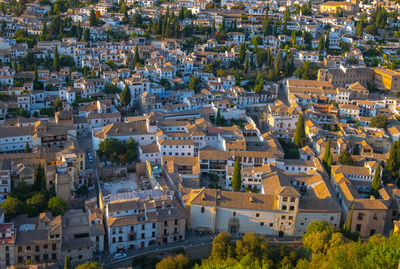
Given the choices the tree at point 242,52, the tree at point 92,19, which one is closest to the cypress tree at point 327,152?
the tree at point 242,52

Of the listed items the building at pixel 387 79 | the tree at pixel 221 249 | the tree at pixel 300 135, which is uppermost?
the building at pixel 387 79

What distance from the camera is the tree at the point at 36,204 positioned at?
23203mm

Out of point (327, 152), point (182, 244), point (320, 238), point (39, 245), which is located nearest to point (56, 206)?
point (39, 245)

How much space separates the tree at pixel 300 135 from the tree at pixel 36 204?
15.9 m

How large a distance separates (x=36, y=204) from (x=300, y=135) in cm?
1652

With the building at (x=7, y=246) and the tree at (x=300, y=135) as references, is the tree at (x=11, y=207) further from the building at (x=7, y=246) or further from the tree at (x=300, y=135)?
the tree at (x=300, y=135)

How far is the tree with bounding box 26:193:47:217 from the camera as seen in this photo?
23203mm

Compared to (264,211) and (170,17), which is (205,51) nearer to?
(170,17)

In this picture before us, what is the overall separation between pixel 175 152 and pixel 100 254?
907 centimetres

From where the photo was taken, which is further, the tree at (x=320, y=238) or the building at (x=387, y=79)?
the building at (x=387, y=79)

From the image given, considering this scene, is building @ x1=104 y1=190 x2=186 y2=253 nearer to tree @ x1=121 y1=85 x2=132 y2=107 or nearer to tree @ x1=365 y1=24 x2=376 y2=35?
tree @ x1=121 y1=85 x2=132 y2=107

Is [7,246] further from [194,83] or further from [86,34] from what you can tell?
[86,34]

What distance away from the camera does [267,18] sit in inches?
2002

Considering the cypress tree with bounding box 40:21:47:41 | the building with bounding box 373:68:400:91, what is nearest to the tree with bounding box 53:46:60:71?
the cypress tree with bounding box 40:21:47:41
